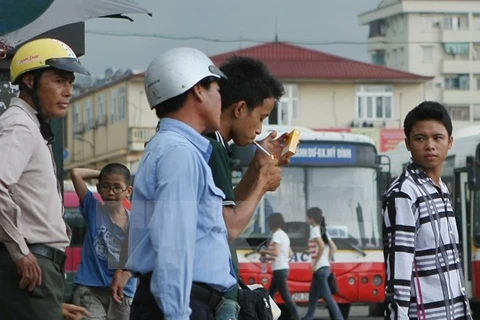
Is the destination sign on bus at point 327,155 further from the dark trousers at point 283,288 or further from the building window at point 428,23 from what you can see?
the building window at point 428,23

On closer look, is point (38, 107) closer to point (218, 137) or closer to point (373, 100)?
point (218, 137)

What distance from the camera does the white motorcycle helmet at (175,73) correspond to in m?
4.91

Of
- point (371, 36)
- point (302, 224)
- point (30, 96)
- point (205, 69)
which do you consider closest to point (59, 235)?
point (30, 96)

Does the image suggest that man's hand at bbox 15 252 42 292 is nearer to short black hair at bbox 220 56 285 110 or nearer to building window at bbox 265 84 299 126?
short black hair at bbox 220 56 285 110

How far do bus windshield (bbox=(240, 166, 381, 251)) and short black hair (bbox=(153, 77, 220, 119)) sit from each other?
15.7m

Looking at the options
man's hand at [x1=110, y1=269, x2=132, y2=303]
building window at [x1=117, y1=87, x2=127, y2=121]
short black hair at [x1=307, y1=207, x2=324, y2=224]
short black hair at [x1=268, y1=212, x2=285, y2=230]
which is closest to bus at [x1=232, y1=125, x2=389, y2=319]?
short black hair at [x1=268, y1=212, x2=285, y2=230]

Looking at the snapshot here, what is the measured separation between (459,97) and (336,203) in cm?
9891

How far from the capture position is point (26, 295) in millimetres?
6023

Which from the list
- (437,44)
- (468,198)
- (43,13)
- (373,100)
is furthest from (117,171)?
(437,44)

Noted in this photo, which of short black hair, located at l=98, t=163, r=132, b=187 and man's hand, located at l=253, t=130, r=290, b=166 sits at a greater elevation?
man's hand, located at l=253, t=130, r=290, b=166

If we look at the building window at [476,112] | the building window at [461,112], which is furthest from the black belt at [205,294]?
the building window at [476,112]

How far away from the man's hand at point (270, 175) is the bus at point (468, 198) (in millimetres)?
16679

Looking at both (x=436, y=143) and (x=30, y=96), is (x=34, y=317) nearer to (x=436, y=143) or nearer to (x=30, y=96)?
(x=30, y=96)

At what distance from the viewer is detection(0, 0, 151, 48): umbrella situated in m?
7.51
